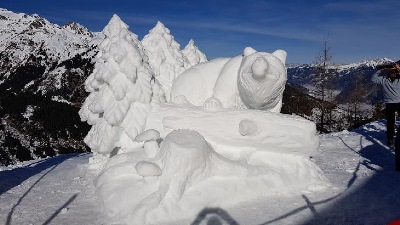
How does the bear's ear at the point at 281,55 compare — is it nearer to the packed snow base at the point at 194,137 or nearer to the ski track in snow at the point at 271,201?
the packed snow base at the point at 194,137

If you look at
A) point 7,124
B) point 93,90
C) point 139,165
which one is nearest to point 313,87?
point 93,90

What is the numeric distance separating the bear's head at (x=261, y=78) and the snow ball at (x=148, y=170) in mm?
2202

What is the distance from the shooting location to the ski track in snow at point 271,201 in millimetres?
5109

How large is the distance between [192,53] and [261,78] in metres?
5.35

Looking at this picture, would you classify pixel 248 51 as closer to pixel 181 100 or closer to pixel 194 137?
pixel 181 100

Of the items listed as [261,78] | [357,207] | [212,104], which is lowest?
[357,207]

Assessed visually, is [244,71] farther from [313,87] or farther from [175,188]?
[313,87]

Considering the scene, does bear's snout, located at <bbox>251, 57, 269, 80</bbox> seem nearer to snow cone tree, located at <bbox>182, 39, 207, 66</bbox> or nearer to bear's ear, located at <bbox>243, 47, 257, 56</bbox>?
bear's ear, located at <bbox>243, 47, 257, 56</bbox>

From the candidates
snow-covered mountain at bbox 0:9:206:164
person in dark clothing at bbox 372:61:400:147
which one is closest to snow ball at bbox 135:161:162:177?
snow-covered mountain at bbox 0:9:206:164

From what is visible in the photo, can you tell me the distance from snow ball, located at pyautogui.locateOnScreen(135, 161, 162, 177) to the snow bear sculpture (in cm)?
177

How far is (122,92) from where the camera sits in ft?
23.0

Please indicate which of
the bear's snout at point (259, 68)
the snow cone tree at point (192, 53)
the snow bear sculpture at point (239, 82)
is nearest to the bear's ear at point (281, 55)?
the snow bear sculpture at point (239, 82)

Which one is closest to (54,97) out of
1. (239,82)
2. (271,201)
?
(239,82)

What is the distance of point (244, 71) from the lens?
6629mm
